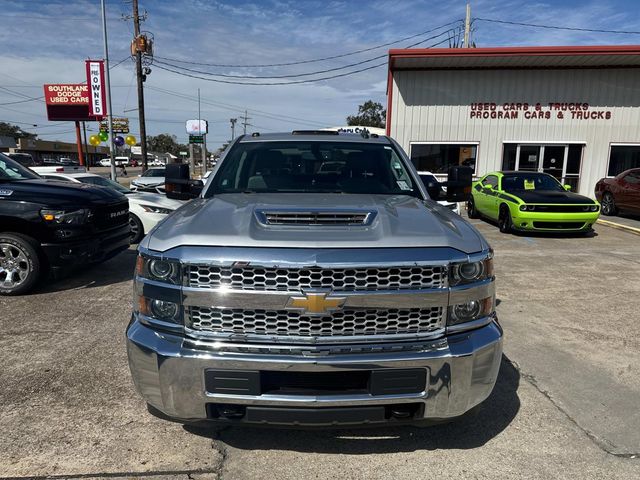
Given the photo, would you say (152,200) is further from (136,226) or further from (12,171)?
(12,171)

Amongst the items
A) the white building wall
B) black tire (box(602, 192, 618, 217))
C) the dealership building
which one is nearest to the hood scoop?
black tire (box(602, 192, 618, 217))

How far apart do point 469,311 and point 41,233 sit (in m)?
5.05

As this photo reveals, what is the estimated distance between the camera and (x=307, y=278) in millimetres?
2156

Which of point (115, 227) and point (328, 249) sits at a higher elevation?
point (328, 249)

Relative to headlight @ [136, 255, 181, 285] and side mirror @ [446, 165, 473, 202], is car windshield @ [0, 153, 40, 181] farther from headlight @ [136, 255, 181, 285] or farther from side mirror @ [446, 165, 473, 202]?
side mirror @ [446, 165, 473, 202]

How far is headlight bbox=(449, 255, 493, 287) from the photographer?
7.41 ft

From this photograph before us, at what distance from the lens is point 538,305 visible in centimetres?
537

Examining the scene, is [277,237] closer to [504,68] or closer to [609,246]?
[609,246]

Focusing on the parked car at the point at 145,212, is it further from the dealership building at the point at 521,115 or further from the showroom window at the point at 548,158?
the showroom window at the point at 548,158

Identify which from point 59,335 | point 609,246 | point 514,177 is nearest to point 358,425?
point 59,335

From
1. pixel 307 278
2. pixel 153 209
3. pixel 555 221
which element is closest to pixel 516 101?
pixel 555 221

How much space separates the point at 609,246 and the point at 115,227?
9.13m

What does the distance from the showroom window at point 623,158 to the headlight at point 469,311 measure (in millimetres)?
19155

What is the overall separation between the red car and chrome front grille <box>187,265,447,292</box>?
13.0m
